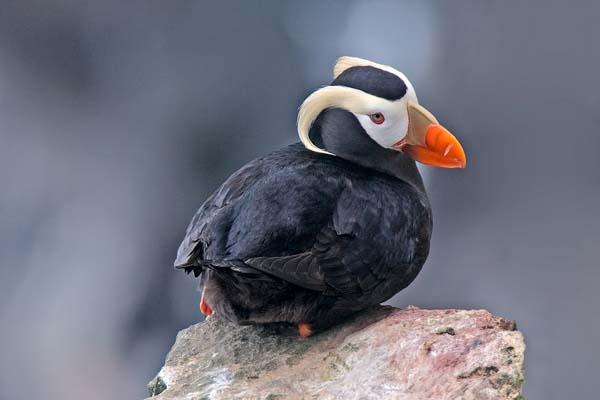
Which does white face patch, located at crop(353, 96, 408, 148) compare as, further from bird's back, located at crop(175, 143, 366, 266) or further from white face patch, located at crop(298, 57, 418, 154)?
bird's back, located at crop(175, 143, 366, 266)

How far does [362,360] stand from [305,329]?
21cm

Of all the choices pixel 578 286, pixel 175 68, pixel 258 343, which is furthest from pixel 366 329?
pixel 175 68

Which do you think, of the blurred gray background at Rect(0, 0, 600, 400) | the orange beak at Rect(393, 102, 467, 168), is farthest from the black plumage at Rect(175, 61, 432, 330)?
the blurred gray background at Rect(0, 0, 600, 400)

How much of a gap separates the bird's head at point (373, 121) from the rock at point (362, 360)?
370 mm

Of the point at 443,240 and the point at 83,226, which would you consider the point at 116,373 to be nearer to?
the point at 83,226

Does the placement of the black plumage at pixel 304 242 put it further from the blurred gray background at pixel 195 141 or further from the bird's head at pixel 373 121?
the blurred gray background at pixel 195 141

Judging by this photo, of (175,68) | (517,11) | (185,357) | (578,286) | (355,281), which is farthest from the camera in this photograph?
(175,68)

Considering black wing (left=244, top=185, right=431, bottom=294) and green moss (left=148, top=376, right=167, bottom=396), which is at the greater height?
black wing (left=244, top=185, right=431, bottom=294)

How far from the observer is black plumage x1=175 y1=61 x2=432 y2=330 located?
5.84 feet

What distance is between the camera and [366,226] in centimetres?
186

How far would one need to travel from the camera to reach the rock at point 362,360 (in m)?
1.55

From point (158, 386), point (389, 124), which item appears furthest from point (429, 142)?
point (158, 386)

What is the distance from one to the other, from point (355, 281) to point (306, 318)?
0.42 ft

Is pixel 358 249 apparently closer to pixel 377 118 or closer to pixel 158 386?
pixel 377 118
